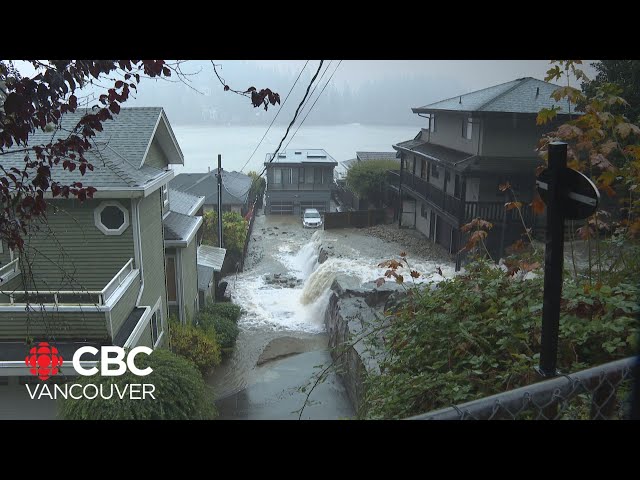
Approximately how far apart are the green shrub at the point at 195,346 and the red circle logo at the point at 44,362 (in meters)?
3.60

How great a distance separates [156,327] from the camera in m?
8.61

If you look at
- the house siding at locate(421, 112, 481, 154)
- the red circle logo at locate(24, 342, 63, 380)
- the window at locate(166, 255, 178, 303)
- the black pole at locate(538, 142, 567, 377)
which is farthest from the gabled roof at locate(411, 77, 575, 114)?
the black pole at locate(538, 142, 567, 377)

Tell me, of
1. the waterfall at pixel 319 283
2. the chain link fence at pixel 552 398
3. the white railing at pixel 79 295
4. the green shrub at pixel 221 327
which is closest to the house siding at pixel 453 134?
the waterfall at pixel 319 283

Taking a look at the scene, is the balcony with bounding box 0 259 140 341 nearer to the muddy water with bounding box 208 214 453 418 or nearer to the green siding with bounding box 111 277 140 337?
the green siding with bounding box 111 277 140 337

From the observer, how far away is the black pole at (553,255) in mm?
1709

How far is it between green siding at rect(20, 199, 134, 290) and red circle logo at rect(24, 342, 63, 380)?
3.88ft

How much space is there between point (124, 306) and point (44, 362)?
1257mm

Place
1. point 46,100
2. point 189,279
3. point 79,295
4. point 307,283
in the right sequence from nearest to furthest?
point 46,100 → point 79,295 → point 189,279 → point 307,283

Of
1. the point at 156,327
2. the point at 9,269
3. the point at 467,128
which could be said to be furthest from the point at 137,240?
the point at 467,128

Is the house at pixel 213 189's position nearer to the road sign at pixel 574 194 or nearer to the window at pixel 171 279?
the window at pixel 171 279

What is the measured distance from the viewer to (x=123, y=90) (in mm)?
2688

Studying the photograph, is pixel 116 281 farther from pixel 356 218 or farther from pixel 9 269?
pixel 356 218

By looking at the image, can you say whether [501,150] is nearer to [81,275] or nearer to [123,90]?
[81,275]
